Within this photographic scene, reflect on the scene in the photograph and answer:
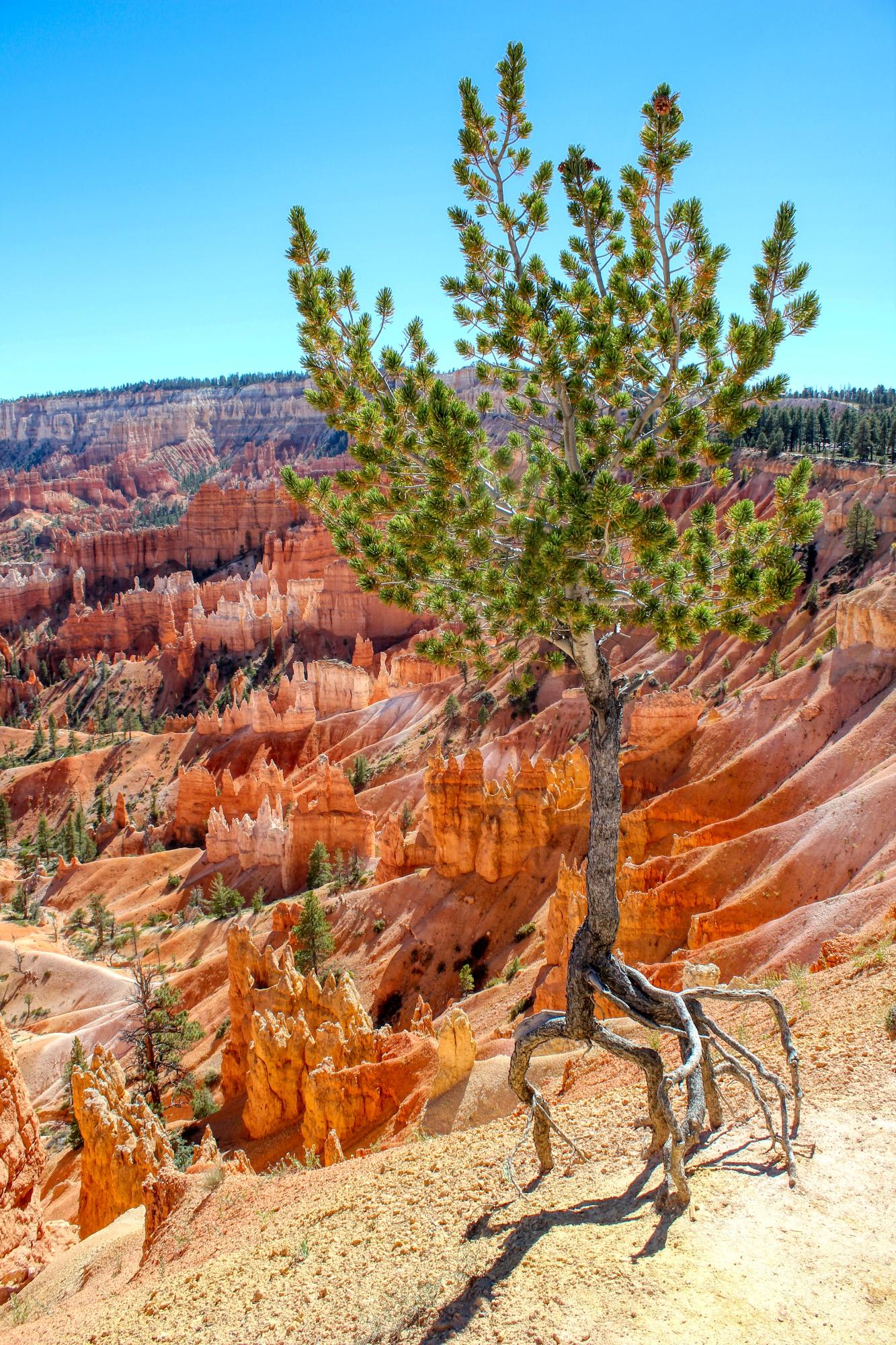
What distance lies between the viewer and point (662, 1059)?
7895 millimetres

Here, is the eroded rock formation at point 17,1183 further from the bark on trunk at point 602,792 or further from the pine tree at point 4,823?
the pine tree at point 4,823

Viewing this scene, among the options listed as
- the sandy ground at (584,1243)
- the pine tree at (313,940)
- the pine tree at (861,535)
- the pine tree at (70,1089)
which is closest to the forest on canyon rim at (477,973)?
the sandy ground at (584,1243)

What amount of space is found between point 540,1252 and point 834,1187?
2.42m

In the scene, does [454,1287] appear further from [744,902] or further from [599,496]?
[744,902]

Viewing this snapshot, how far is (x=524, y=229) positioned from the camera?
26.2ft

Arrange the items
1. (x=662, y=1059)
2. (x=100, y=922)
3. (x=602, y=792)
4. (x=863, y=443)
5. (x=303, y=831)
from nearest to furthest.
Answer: (x=662, y=1059) → (x=602, y=792) → (x=100, y=922) → (x=303, y=831) → (x=863, y=443)

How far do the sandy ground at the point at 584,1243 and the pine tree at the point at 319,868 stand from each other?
1153 inches

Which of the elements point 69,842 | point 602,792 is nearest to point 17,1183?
point 602,792

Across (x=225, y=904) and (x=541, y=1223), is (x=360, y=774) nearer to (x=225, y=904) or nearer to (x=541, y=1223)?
(x=225, y=904)

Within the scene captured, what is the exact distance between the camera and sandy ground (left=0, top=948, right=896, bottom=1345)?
220 inches

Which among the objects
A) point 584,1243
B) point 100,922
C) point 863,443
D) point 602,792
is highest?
point 863,443

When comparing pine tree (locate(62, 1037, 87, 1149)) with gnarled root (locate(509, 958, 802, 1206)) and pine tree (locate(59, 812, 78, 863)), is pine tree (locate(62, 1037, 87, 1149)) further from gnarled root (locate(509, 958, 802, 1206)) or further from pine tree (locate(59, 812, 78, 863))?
pine tree (locate(59, 812, 78, 863))

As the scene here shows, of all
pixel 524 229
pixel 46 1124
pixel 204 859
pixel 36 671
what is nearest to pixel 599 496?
pixel 524 229

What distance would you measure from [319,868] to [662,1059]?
3416cm
